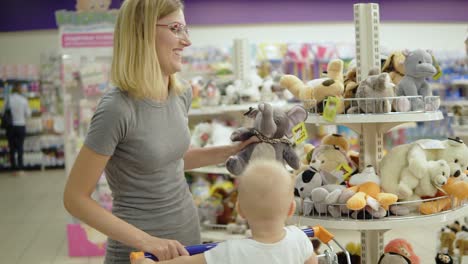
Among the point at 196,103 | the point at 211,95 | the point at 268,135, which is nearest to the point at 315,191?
the point at 268,135

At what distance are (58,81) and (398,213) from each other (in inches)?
351

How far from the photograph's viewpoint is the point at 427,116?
95.0 inches

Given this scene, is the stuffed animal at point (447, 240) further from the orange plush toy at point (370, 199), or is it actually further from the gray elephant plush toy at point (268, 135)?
the gray elephant plush toy at point (268, 135)

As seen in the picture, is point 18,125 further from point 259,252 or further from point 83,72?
point 259,252

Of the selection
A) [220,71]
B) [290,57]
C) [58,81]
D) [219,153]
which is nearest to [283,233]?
[219,153]

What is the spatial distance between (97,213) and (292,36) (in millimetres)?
8873

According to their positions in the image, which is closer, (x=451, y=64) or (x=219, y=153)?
(x=219, y=153)

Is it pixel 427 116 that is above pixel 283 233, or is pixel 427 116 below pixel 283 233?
above

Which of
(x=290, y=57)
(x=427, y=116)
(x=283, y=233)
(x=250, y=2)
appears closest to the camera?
(x=283, y=233)

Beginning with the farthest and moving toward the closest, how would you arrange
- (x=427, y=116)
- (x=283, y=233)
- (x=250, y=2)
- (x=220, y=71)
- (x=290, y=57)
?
(x=250, y=2) < (x=290, y=57) < (x=220, y=71) < (x=427, y=116) < (x=283, y=233)

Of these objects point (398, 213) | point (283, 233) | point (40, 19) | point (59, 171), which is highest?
point (40, 19)

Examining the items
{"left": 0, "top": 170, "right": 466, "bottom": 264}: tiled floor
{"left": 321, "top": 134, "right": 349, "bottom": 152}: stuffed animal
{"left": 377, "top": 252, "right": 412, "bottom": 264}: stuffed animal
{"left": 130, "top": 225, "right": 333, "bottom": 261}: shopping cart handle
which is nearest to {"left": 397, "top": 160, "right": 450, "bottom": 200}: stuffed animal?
{"left": 377, "top": 252, "right": 412, "bottom": 264}: stuffed animal

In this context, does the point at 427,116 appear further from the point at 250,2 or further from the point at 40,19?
the point at 40,19

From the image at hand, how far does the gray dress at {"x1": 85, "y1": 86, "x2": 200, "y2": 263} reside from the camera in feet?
5.63
